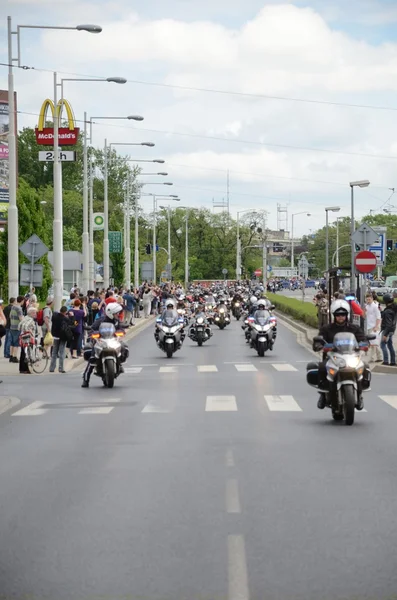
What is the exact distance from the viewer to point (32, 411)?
20.2 m

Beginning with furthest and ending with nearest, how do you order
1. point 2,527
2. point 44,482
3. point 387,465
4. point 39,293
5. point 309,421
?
point 39,293, point 309,421, point 387,465, point 44,482, point 2,527

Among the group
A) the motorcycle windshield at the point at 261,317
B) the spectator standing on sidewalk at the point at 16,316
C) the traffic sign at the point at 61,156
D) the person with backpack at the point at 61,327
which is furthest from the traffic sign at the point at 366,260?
the traffic sign at the point at 61,156

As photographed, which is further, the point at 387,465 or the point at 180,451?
the point at 180,451

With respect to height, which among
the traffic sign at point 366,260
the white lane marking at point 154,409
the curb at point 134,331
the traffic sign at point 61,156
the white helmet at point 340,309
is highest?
the traffic sign at point 61,156

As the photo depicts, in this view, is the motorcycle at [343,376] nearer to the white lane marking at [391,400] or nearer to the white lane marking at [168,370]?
the white lane marking at [391,400]

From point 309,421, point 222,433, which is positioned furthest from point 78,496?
point 309,421

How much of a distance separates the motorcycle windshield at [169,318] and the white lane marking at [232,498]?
25.4m

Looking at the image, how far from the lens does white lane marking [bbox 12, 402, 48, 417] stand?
19.6m

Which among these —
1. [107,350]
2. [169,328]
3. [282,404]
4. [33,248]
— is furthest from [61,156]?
[282,404]

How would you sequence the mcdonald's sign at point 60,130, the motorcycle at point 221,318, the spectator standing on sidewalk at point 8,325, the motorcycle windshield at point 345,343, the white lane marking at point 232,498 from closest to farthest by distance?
1. the white lane marking at point 232,498
2. the motorcycle windshield at point 345,343
3. the spectator standing on sidewalk at point 8,325
4. the mcdonald's sign at point 60,130
5. the motorcycle at point 221,318

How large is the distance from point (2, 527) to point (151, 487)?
7.27 ft

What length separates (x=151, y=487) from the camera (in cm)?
1123

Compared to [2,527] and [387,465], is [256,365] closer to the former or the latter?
[387,465]

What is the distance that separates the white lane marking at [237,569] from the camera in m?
7.00
